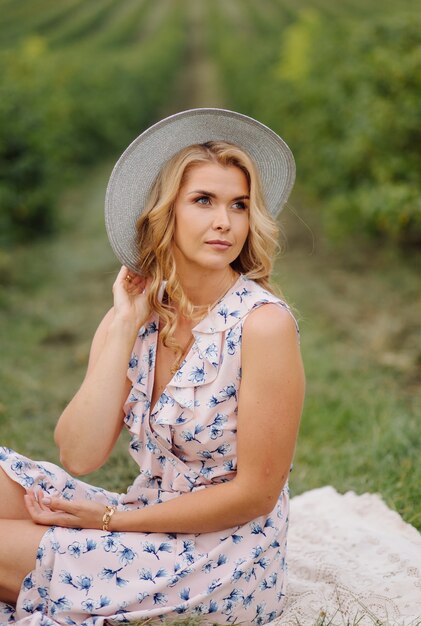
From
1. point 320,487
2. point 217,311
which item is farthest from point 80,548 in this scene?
point 320,487

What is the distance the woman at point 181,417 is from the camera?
2420mm

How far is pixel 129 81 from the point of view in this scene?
20.9 meters

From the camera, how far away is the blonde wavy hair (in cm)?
258

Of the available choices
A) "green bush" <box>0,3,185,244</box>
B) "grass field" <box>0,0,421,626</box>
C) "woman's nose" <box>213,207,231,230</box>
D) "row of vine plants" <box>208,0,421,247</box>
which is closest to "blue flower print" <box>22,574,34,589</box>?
"grass field" <box>0,0,421,626</box>

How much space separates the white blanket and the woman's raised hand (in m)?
1.03

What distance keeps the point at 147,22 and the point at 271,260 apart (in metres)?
15.8

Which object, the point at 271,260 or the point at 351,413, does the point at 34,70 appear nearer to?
the point at 351,413

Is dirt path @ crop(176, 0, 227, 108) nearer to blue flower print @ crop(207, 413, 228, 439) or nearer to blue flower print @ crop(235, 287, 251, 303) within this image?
blue flower print @ crop(235, 287, 251, 303)

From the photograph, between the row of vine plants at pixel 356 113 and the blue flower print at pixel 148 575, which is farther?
the row of vine plants at pixel 356 113

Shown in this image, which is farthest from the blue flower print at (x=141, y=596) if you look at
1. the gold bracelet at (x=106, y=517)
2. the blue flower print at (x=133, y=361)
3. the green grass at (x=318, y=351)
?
the green grass at (x=318, y=351)

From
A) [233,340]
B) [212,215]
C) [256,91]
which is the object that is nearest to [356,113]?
[212,215]

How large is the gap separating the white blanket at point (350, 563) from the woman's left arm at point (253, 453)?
1.56ft

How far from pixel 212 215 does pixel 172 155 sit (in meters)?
0.25

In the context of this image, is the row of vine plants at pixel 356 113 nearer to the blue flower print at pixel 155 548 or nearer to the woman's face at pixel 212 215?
the woman's face at pixel 212 215
